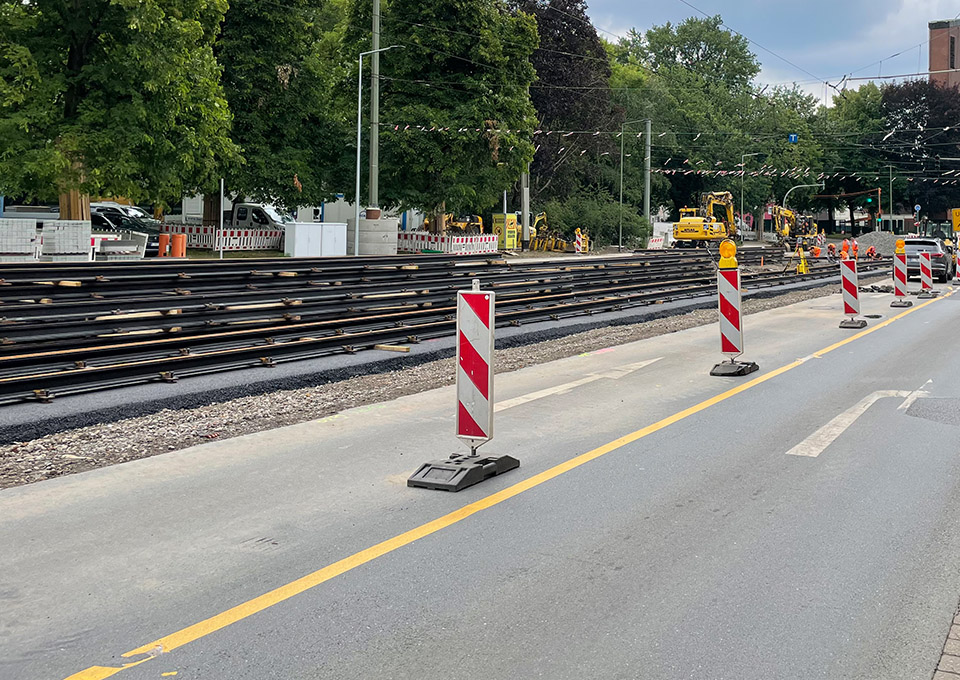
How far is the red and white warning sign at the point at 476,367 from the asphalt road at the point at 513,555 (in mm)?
492

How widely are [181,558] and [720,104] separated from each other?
296 ft

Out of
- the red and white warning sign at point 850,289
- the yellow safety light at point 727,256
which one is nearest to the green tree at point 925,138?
the red and white warning sign at point 850,289

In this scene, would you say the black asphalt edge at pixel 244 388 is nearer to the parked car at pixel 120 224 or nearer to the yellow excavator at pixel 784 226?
the parked car at pixel 120 224

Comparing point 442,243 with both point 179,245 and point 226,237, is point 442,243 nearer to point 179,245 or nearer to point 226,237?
point 226,237

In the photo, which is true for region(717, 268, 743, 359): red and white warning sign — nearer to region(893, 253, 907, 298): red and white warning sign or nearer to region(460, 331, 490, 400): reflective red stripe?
region(460, 331, 490, 400): reflective red stripe

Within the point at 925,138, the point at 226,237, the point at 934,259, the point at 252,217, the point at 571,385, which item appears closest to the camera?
the point at 571,385

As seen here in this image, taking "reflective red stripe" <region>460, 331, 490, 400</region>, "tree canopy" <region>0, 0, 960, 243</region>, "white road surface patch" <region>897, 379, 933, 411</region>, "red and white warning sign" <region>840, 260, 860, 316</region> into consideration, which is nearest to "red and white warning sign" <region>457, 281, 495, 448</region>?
"reflective red stripe" <region>460, 331, 490, 400</region>

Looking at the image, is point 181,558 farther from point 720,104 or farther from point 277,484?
point 720,104

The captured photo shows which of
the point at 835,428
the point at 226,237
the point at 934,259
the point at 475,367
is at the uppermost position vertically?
the point at 226,237

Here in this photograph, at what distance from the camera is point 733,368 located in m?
13.2

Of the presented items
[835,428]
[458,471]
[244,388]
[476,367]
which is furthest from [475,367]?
[244,388]

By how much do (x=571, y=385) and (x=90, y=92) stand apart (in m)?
20.1

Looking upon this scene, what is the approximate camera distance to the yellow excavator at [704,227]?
59.4 meters

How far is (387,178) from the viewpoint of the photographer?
139ft
